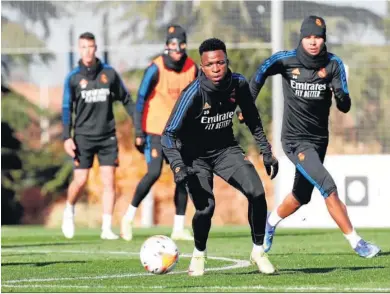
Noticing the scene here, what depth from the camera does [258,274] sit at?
10492mm

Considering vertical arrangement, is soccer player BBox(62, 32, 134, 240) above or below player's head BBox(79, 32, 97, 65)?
below

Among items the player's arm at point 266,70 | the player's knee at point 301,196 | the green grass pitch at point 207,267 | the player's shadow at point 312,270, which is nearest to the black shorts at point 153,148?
the green grass pitch at point 207,267

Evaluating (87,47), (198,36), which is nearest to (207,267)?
(87,47)

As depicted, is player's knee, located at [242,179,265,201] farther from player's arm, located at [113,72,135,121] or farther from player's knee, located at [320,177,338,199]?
player's arm, located at [113,72,135,121]

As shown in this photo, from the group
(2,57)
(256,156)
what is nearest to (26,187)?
(2,57)

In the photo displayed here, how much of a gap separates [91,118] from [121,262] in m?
4.61

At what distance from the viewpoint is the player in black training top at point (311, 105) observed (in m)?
12.0

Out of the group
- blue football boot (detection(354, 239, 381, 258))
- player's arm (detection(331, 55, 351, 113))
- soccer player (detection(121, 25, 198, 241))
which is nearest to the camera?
blue football boot (detection(354, 239, 381, 258))

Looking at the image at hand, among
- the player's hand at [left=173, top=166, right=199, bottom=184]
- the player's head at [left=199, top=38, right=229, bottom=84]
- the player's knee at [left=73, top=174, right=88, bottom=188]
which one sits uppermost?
the player's head at [left=199, top=38, right=229, bottom=84]

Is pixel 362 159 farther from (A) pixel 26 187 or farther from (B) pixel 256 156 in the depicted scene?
(A) pixel 26 187

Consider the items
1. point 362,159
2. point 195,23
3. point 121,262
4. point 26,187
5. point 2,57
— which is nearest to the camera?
point 121,262

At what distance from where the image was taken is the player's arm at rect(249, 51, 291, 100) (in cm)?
1230

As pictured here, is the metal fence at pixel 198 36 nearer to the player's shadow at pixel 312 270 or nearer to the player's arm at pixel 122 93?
the player's arm at pixel 122 93

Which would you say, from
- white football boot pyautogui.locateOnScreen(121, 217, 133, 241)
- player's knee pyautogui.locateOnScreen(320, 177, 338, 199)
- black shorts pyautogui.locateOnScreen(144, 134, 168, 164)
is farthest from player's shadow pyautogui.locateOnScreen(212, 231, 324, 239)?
player's knee pyautogui.locateOnScreen(320, 177, 338, 199)
